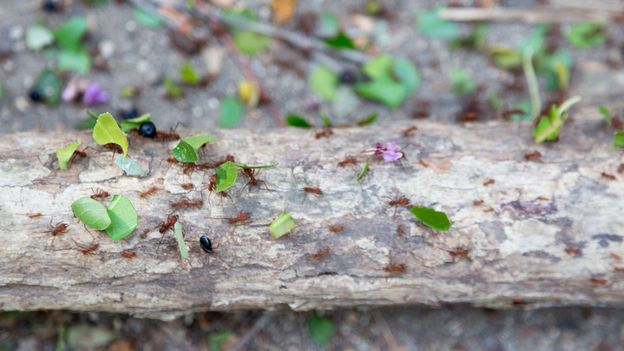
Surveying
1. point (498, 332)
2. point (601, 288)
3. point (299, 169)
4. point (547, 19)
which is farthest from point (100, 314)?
point (547, 19)

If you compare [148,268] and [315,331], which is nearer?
[148,268]

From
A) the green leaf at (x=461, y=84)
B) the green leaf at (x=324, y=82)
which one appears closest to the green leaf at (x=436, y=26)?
the green leaf at (x=461, y=84)

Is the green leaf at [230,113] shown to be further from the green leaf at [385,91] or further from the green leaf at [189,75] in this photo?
the green leaf at [385,91]

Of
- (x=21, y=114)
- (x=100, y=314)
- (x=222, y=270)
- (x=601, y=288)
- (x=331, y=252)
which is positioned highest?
(x=601, y=288)

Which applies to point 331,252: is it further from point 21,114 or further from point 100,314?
point 21,114

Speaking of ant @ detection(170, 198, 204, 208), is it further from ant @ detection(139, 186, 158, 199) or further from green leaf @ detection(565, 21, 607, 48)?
green leaf @ detection(565, 21, 607, 48)

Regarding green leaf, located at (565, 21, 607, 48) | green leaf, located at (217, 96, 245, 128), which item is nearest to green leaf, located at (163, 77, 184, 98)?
green leaf, located at (217, 96, 245, 128)
